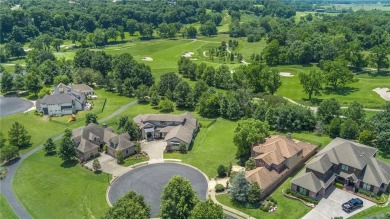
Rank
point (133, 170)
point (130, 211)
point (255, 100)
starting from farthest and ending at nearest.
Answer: point (255, 100) < point (133, 170) < point (130, 211)

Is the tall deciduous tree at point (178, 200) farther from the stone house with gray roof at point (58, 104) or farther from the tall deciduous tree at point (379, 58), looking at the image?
the tall deciduous tree at point (379, 58)

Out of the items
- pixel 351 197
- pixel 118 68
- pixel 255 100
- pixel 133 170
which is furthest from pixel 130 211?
pixel 118 68

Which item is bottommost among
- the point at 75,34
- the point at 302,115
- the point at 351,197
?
the point at 351,197

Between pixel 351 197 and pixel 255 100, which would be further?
pixel 255 100

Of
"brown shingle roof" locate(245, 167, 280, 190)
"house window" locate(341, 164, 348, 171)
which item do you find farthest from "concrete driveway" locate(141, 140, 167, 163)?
Result: "house window" locate(341, 164, 348, 171)

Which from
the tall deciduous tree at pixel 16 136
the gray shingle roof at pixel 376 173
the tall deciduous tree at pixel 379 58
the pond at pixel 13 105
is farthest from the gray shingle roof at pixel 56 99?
the tall deciduous tree at pixel 379 58

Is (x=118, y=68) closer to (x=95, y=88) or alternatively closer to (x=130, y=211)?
(x=95, y=88)

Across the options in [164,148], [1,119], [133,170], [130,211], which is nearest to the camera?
[130,211]

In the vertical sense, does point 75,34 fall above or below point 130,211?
above

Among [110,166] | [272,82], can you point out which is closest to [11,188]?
[110,166]
